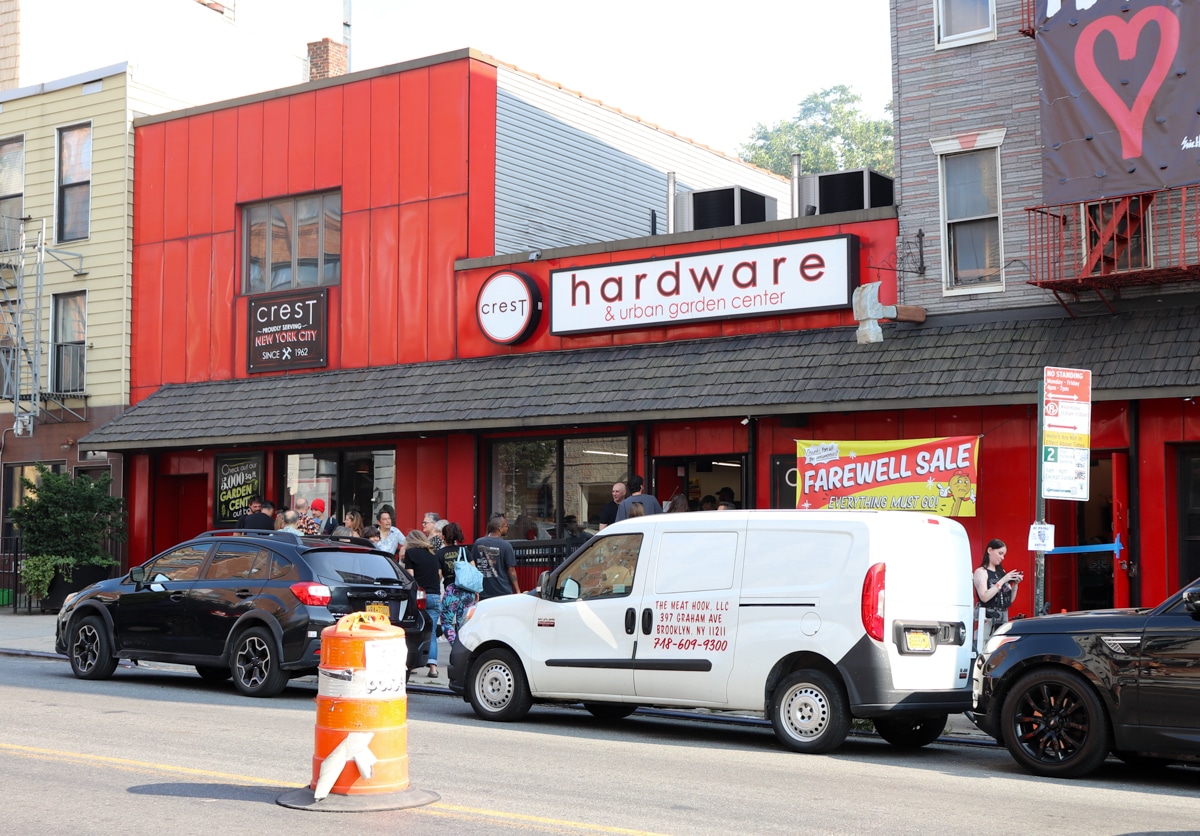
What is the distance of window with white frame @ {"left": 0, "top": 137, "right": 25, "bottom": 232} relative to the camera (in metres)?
27.2

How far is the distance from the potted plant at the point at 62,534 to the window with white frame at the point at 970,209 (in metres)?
14.9

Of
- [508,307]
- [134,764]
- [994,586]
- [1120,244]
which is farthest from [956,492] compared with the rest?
[134,764]

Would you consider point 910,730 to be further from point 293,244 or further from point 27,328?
point 27,328

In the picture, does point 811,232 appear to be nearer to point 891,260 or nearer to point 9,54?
point 891,260

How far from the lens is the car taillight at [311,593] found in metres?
14.0

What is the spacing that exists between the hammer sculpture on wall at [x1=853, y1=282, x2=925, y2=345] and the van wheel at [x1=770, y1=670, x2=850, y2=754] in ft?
23.8

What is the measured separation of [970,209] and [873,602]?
830 cm

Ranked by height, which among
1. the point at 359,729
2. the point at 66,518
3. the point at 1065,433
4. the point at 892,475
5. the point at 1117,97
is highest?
the point at 1117,97

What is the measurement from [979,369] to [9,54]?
2385 cm

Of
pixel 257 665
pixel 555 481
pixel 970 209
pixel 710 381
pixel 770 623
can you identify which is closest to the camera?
pixel 770 623

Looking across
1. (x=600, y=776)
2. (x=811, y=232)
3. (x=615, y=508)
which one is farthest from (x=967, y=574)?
(x=811, y=232)

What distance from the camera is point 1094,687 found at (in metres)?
9.95

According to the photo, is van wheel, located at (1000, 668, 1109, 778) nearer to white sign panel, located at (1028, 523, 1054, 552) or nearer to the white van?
the white van

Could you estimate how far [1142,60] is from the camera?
15.5 m
